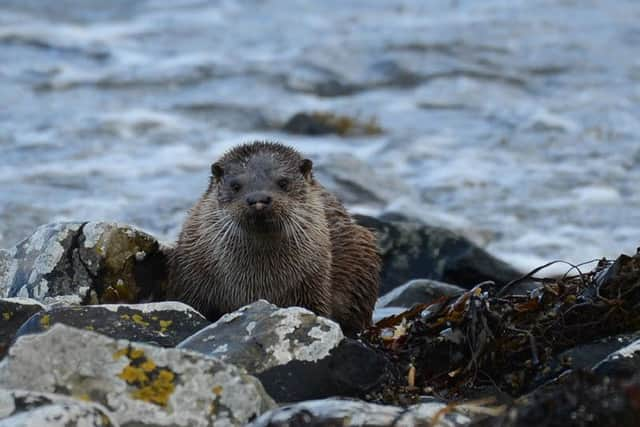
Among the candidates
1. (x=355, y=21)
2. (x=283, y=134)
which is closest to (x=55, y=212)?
(x=283, y=134)

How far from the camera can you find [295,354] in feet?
14.8

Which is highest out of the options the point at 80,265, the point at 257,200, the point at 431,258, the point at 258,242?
the point at 257,200

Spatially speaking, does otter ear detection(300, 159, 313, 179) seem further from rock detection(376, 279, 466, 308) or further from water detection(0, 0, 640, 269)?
water detection(0, 0, 640, 269)

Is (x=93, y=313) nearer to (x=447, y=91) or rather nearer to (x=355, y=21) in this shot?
(x=447, y=91)

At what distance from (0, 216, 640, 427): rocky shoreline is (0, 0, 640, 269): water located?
11.9 feet

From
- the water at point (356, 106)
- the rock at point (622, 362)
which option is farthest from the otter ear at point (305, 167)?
the water at point (356, 106)

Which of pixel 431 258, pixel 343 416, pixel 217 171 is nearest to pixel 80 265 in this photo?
pixel 217 171

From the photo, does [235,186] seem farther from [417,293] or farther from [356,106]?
[356,106]

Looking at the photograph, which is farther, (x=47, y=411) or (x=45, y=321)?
(x=45, y=321)

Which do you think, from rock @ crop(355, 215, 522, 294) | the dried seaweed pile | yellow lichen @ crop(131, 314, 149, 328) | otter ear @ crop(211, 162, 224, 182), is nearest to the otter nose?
otter ear @ crop(211, 162, 224, 182)

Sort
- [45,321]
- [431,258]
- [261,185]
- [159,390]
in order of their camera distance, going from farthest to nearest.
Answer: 1. [431,258]
2. [261,185]
3. [45,321]
4. [159,390]

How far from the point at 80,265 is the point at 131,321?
129 centimetres

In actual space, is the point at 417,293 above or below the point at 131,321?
below

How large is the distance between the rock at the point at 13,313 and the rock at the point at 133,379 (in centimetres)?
102
